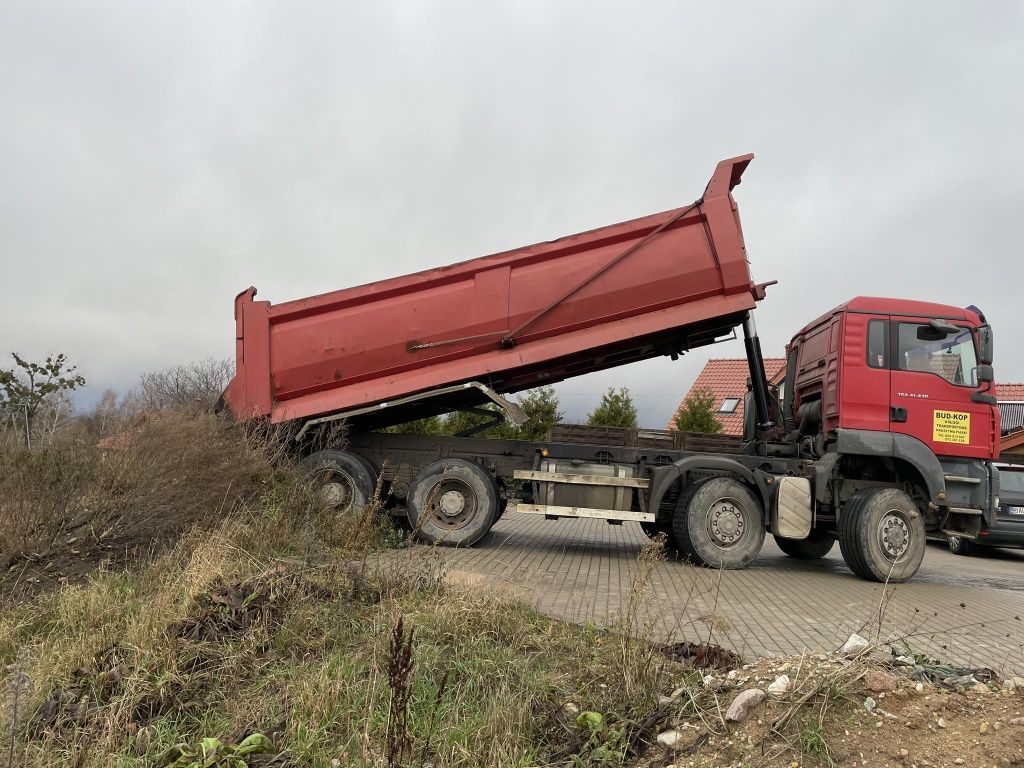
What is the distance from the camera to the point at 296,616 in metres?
4.05

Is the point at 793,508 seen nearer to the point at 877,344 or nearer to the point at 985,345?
the point at 877,344

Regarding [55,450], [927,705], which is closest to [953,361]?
[927,705]

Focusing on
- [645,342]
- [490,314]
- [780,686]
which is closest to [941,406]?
[645,342]

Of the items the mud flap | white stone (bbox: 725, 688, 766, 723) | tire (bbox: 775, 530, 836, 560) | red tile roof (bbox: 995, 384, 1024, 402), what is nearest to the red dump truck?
the mud flap

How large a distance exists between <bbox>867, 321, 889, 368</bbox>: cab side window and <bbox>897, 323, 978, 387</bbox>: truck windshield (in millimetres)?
156

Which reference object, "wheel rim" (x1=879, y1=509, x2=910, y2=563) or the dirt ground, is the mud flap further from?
the dirt ground

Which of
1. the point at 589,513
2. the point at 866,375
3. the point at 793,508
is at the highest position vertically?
the point at 866,375

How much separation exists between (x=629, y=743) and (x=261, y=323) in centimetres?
606

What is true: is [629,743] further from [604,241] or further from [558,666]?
[604,241]

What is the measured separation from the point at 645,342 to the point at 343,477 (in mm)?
3687

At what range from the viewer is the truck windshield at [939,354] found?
7.56 metres

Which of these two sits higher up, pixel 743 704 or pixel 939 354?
pixel 939 354

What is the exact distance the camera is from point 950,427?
754 cm

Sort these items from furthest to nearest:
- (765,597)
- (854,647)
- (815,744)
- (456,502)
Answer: (456,502)
(765,597)
(854,647)
(815,744)
